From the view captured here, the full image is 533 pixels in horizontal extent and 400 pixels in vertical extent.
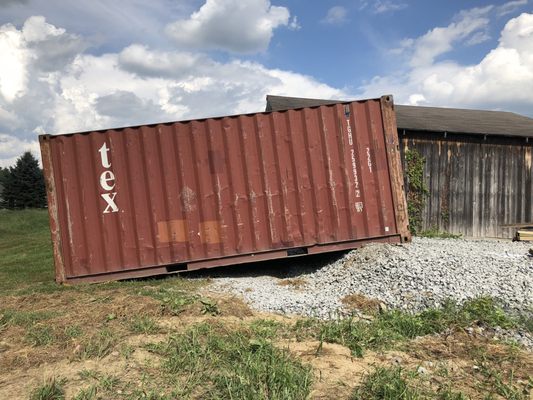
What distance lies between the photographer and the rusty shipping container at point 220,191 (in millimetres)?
7422

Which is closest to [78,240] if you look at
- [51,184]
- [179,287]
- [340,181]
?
[51,184]

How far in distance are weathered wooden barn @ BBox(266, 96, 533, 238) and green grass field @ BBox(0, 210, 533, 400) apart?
7830mm

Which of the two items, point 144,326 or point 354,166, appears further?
point 354,166

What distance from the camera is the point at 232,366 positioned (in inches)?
142

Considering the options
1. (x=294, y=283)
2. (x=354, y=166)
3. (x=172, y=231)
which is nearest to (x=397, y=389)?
(x=294, y=283)

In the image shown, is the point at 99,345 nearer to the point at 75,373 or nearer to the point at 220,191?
the point at 75,373

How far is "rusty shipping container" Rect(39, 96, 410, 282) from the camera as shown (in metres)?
7.42

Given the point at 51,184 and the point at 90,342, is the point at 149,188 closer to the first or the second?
the point at 51,184

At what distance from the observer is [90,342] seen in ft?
13.8

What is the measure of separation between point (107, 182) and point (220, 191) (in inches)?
90.0

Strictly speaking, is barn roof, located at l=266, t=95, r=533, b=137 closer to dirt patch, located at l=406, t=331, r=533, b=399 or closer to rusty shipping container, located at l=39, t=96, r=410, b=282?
rusty shipping container, located at l=39, t=96, r=410, b=282

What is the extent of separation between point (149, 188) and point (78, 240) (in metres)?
1.76

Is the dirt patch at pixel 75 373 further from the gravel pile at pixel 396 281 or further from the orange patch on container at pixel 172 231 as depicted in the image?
the orange patch on container at pixel 172 231

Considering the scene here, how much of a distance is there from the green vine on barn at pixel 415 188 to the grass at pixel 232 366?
29.9ft
